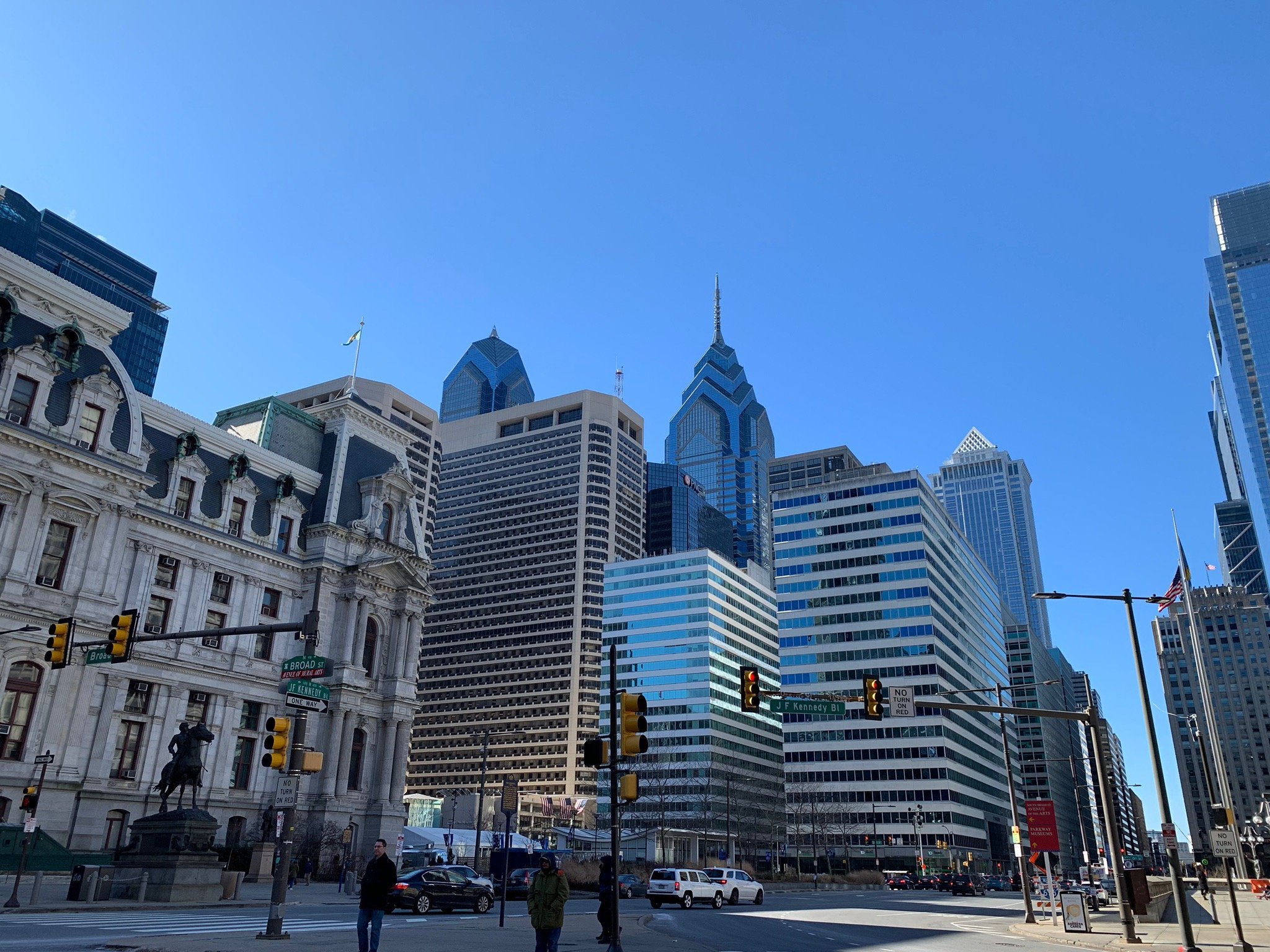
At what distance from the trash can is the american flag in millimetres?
37597

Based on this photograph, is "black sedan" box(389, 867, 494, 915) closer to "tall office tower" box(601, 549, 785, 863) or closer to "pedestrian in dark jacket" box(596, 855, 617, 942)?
"pedestrian in dark jacket" box(596, 855, 617, 942)

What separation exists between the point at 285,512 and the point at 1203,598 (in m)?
186

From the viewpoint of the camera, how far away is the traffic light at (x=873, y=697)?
2748 centimetres

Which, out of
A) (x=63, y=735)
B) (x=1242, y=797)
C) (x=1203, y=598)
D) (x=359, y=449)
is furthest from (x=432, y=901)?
(x=1242, y=797)

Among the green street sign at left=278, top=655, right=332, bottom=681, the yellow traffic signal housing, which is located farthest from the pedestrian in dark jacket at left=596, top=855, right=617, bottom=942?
the green street sign at left=278, top=655, right=332, bottom=681

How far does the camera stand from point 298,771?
21.8 metres

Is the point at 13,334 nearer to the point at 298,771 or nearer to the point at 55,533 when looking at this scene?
the point at 55,533

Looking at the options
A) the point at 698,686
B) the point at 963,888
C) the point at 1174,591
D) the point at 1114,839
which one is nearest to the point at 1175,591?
the point at 1174,591

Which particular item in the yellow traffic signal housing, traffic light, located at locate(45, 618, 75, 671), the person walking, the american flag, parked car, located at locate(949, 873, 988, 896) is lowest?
parked car, located at locate(949, 873, 988, 896)

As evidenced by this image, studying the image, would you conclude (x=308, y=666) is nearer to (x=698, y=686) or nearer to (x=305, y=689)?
(x=305, y=689)

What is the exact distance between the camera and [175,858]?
115ft

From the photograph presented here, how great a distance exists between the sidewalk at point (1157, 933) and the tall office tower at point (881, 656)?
9765 centimetres

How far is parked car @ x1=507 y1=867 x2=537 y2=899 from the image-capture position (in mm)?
47028

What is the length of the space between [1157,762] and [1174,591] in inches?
537
